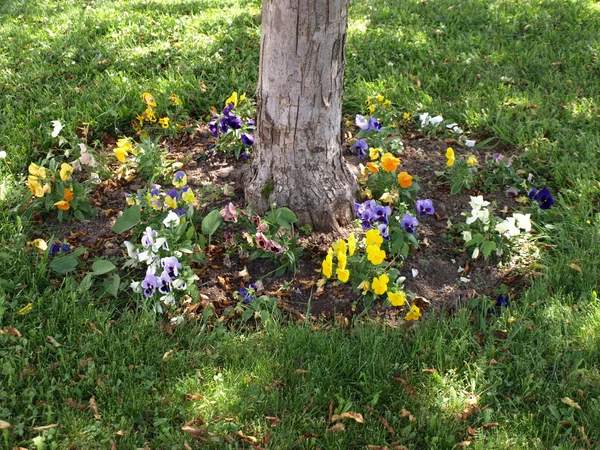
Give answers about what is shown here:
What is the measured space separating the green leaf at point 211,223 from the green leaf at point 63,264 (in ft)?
2.14

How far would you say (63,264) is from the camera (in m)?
3.17

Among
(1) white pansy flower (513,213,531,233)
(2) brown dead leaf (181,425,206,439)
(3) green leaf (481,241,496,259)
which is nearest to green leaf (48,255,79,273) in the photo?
(2) brown dead leaf (181,425,206,439)

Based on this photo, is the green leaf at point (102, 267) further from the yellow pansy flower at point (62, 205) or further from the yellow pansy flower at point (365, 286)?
the yellow pansy flower at point (365, 286)

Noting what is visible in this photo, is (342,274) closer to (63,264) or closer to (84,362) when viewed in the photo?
(84,362)

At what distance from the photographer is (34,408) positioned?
8.27ft

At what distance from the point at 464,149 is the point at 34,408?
3057mm

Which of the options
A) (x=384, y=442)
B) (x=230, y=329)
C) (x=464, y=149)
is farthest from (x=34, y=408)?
(x=464, y=149)

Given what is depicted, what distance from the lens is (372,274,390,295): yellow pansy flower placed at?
9.87 ft

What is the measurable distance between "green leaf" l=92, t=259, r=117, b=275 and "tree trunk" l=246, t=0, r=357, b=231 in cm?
83

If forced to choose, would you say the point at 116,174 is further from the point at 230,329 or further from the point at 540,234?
the point at 540,234

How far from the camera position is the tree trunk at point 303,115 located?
312 cm

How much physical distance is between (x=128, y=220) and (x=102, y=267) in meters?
0.32

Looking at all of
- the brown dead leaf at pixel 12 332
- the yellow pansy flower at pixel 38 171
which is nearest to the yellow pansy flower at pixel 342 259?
the brown dead leaf at pixel 12 332

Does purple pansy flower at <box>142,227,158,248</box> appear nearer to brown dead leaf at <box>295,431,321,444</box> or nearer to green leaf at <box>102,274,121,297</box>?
green leaf at <box>102,274,121,297</box>
